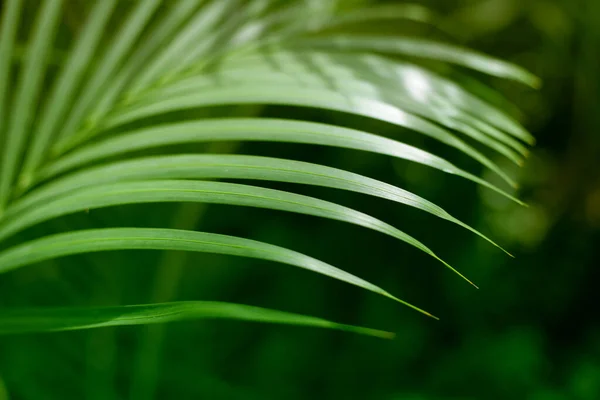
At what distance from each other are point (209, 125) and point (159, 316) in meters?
0.19

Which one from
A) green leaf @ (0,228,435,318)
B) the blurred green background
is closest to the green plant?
green leaf @ (0,228,435,318)

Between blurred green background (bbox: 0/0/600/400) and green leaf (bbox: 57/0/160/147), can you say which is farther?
blurred green background (bbox: 0/0/600/400)

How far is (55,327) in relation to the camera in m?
0.40

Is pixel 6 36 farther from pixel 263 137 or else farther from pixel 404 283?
pixel 404 283

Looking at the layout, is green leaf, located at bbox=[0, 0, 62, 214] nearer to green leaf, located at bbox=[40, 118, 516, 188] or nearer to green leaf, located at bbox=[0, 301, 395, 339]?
green leaf, located at bbox=[40, 118, 516, 188]

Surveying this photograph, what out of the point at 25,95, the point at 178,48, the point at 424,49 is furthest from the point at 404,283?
the point at 25,95

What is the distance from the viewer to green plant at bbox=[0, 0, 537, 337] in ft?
1.20

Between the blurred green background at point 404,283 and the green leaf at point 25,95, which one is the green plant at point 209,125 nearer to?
the green leaf at point 25,95

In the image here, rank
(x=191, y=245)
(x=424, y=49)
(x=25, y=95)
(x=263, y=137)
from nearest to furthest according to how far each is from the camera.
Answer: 1. (x=191, y=245)
2. (x=263, y=137)
3. (x=25, y=95)
4. (x=424, y=49)

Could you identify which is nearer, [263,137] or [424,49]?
[263,137]

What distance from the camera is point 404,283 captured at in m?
1.41

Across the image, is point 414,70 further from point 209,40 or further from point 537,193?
point 537,193

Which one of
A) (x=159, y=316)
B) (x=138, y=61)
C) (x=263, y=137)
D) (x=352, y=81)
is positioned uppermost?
(x=138, y=61)

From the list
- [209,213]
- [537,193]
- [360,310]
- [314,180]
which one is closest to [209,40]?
[314,180]
